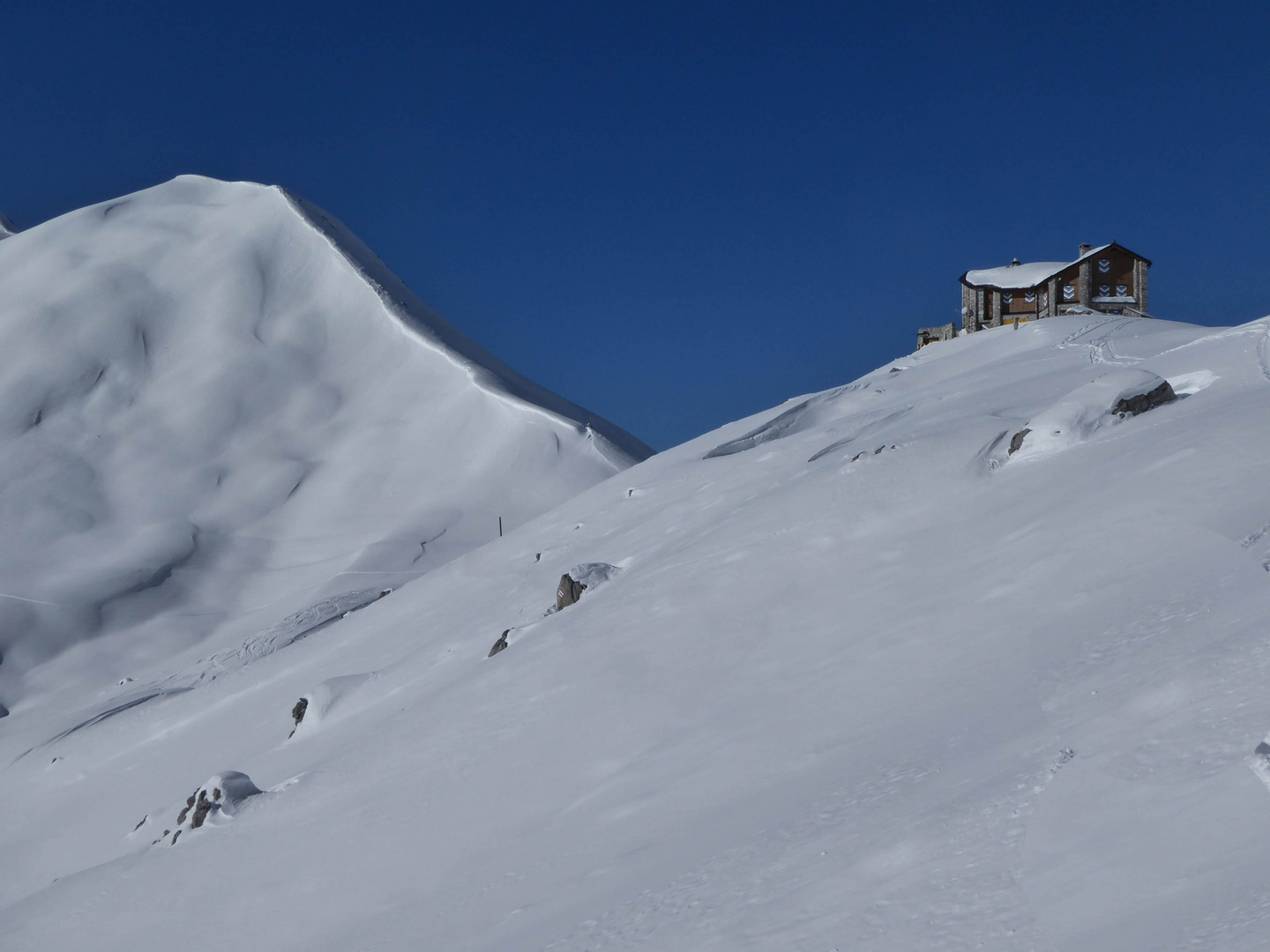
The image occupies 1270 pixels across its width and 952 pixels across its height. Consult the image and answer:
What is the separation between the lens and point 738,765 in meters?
8.00

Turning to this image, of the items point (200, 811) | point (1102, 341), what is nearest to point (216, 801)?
point (200, 811)

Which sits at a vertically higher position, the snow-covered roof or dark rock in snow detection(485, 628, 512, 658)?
the snow-covered roof

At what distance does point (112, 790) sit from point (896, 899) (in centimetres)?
1862

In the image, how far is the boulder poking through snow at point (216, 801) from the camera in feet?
40.9

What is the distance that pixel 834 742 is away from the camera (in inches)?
298

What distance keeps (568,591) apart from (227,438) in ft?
106

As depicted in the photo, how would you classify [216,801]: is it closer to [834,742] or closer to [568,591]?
[568,591]

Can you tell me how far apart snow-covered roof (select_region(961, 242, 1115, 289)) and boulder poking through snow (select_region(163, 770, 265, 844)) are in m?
35.0

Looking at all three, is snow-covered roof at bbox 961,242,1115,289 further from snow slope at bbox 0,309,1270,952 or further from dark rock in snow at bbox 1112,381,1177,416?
dark rock in snow at bbox 1112,381,1177,416

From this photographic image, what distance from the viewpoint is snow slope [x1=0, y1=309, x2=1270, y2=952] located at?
513cm

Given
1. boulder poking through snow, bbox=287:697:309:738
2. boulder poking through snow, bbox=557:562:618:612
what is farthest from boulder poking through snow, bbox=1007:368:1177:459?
boulder poking through snow, bbox=287:697:309:738

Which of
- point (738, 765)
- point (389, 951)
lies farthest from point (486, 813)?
point (738, 765)

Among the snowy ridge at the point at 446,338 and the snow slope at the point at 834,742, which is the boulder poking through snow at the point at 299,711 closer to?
the snow slope at the point at 834,742

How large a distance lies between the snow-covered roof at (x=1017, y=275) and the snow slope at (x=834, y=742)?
24258 mm
